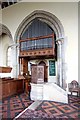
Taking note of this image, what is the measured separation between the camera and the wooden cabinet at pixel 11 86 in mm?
5364

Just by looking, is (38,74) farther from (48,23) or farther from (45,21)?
(45,21)

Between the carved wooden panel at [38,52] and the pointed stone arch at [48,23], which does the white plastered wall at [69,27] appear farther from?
the carved wooden panel at [38,52]

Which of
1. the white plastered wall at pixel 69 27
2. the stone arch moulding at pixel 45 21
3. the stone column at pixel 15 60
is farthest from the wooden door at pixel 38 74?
the stone column at pixel 15 60

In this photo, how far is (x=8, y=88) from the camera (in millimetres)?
5629

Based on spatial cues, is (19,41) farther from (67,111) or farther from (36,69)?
(67,111)

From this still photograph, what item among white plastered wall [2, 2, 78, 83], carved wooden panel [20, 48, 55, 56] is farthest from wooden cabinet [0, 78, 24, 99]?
white plastered wall [2, 2, 78, 83]

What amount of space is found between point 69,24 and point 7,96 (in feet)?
13.7

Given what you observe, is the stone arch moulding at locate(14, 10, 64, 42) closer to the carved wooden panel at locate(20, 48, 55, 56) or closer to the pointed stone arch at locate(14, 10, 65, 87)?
the pointed stone arch at locate(14, 10, 65, 87)

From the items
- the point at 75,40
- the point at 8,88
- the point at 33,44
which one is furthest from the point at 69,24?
the point at 8,88

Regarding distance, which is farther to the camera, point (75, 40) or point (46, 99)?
point (75, 40)

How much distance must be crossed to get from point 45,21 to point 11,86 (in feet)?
12.1

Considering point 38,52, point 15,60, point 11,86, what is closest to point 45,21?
point 38,52

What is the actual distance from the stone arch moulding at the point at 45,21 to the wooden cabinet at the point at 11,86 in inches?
107

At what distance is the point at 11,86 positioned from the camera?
5848 millimetres
